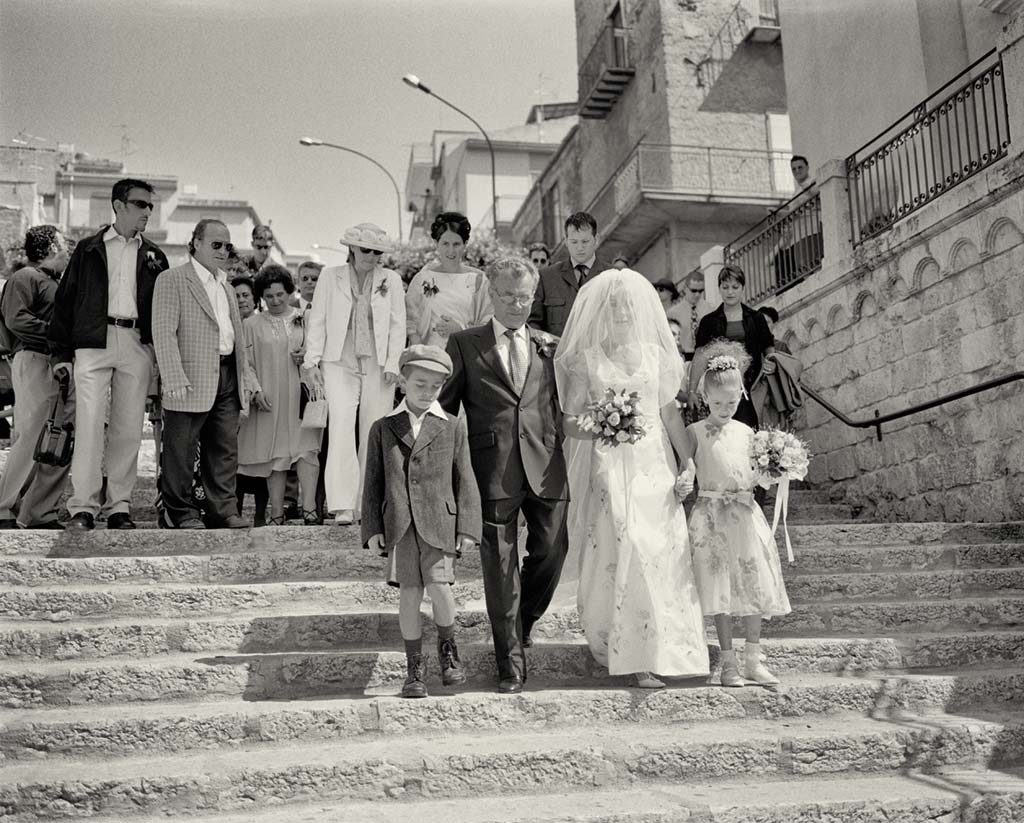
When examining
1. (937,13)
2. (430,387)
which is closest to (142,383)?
(430,387)

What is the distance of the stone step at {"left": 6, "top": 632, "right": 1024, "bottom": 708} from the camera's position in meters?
4.67

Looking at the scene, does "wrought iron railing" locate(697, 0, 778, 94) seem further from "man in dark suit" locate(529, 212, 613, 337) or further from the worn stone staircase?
the worn stone staircase

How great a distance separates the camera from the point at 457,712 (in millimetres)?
4602

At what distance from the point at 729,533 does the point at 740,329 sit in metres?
3.65

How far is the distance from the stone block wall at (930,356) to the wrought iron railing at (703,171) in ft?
35.8

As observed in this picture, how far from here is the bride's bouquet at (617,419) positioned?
5.04 metres

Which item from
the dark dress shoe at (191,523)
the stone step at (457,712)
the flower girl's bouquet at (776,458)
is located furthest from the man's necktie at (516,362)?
the dark dress shoe at (191,523)

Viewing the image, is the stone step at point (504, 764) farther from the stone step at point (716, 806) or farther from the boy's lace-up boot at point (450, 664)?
the boy's lace-up boot at point (450, 664)

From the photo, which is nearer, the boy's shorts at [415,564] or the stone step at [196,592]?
the boy's shorts at [415,564]

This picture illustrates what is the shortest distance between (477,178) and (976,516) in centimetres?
3315

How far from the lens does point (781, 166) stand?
22328 millimetres

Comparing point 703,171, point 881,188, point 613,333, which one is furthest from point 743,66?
point 613,333

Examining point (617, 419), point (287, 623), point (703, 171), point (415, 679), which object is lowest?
point (415, 679)

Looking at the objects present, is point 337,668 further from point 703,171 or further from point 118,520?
point 703,171
